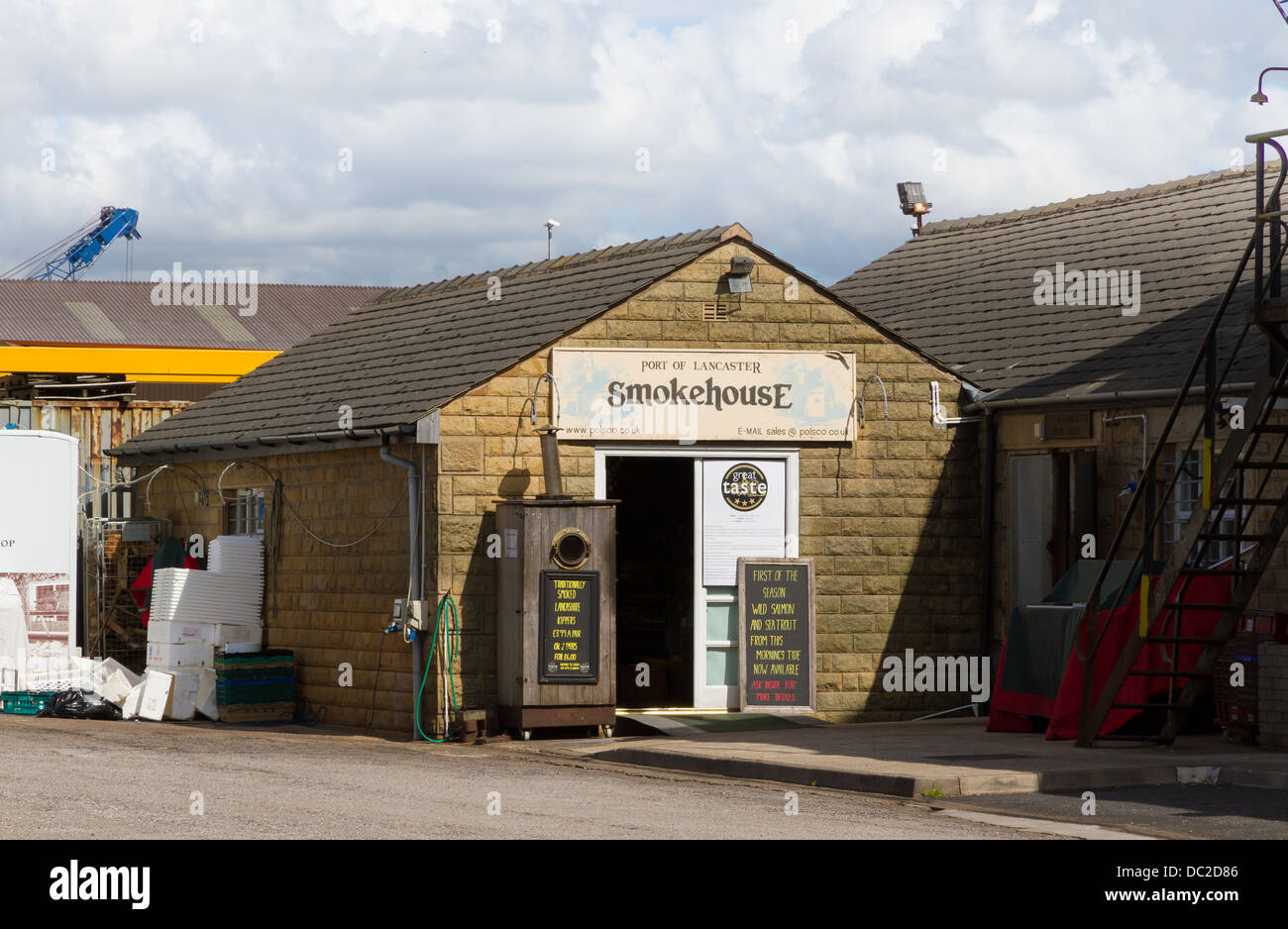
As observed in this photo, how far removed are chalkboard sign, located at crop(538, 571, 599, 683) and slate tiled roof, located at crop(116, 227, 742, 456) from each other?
6.87ft

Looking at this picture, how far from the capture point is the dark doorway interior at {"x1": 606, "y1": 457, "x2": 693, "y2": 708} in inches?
864

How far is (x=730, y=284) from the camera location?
58.0ft

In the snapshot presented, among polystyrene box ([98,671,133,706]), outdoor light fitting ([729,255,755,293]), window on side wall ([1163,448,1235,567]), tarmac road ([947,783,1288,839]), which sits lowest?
tarmac road ([947,783,1288,839])

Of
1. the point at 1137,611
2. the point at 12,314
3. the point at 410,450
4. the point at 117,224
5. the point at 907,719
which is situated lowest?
the point at 907,719

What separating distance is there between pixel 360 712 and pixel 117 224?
7585 cm

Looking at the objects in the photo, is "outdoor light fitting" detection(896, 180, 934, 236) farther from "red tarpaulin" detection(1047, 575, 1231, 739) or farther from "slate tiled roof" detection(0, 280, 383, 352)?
"slate tiled roof" detection(0, 280, 383, 352)

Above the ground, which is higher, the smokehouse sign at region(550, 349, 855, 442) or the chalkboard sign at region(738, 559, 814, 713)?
the smokehouse sign at region(550, 349, 855, 442)

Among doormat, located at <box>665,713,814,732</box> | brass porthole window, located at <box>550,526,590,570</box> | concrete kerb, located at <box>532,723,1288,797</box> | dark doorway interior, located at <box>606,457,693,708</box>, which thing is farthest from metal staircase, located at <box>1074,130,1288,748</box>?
dark doorway interior, located at <box>606,457,693,708</box>

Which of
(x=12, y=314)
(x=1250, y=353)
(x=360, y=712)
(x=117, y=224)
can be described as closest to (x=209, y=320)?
(x=12, y=314)

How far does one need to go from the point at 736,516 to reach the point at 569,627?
2.42 m

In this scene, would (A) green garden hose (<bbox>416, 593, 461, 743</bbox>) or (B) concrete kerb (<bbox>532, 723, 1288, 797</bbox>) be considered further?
(A) green garden hose (<bbox>416, 593, 461, 743</bbox>)

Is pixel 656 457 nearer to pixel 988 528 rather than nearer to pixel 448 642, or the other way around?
pixel 448 642
